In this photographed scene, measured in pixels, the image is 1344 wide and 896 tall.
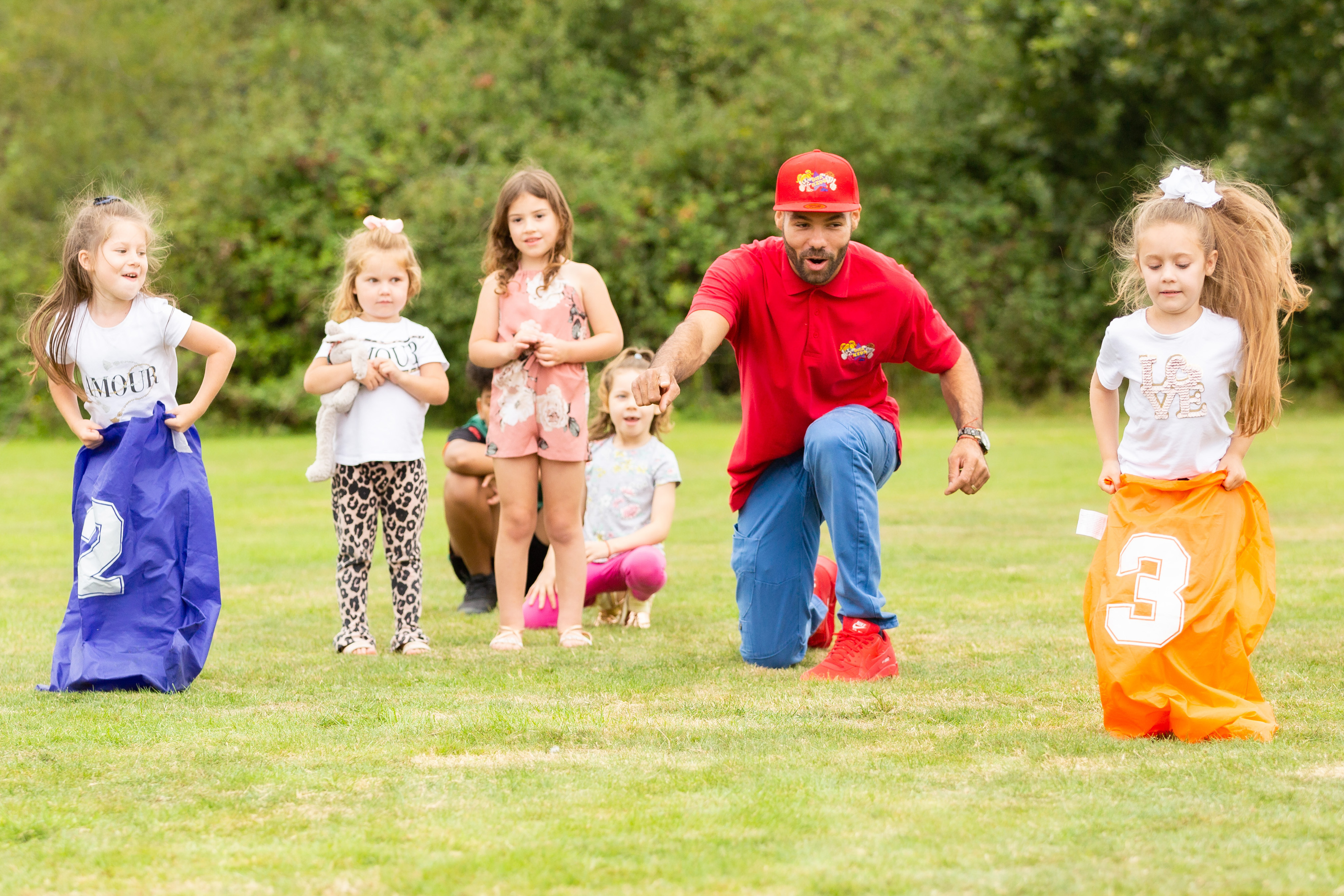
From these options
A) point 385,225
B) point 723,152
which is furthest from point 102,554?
point 723,152

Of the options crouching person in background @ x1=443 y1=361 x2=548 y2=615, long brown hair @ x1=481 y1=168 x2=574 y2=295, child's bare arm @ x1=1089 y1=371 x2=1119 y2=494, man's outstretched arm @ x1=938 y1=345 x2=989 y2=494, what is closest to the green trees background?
crouching person in background @ x1=443 y1=361 x2=548 y2=615

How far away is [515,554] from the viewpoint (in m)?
5.71

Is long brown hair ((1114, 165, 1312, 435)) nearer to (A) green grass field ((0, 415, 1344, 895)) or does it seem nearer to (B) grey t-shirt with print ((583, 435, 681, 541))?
(A) green grass field ((0, 415, 1344, 895))

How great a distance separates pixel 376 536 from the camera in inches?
223

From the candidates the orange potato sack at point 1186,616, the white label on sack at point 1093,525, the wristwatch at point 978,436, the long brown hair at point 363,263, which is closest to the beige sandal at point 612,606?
the long brown hair at point 363,263

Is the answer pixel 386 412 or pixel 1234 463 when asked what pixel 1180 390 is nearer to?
pixel 1234 463

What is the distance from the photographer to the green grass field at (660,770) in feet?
9.22

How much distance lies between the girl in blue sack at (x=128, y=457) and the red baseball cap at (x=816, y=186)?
1.82 m

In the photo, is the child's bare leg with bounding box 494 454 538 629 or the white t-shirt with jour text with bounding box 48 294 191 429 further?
the child's bare leg with bounding box 494 454 538 629

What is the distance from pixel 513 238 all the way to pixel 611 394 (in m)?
1.14

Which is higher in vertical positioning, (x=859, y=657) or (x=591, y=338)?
(x=591, y=338)

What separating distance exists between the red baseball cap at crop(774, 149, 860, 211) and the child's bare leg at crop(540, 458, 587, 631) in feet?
4.44

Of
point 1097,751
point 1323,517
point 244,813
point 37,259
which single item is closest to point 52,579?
point 244,813

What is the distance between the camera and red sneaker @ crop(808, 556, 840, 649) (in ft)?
18.2
